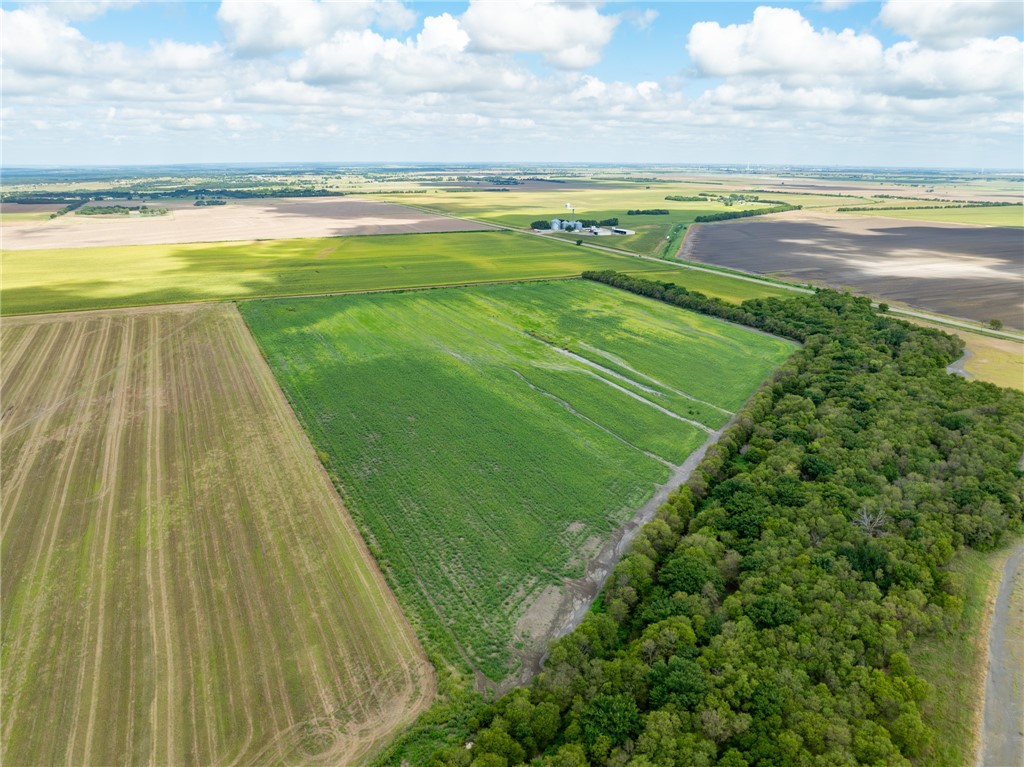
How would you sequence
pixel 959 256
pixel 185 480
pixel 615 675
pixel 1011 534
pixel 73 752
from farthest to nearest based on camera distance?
pixel 959 256, pixel 185 480, pixel 1011 534, pixel 615 675, pixel 73 752

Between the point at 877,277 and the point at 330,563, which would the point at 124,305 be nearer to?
the point at 330,563

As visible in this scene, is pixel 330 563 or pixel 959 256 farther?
pixel 959 256

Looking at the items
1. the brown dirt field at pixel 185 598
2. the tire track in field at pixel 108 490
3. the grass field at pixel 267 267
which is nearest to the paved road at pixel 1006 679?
the brown dirt field at pixel 185 598

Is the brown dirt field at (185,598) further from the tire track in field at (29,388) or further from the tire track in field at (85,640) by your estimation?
the tire track in field at (29,388)

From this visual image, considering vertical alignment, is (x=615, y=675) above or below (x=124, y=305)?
below

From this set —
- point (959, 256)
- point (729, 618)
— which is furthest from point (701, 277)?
point (729, 618)

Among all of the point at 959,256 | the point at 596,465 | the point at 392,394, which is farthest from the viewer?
the point at 959,256

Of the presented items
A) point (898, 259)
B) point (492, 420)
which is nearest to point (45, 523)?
point (492, 420)
